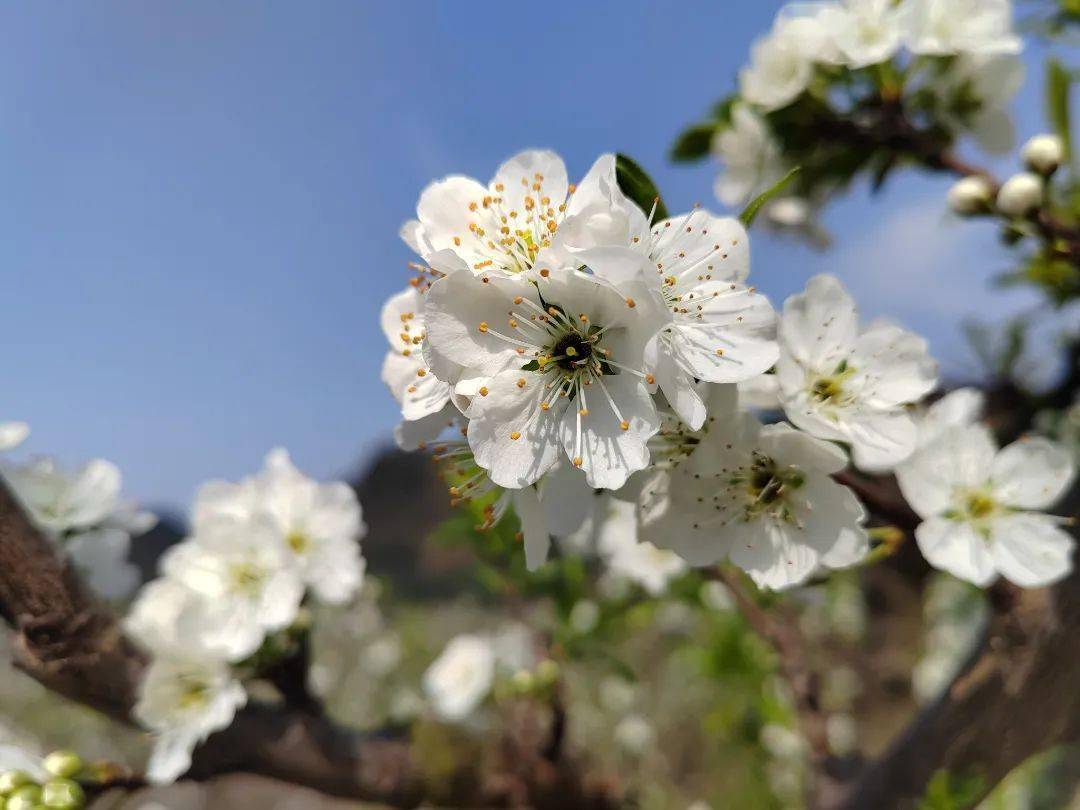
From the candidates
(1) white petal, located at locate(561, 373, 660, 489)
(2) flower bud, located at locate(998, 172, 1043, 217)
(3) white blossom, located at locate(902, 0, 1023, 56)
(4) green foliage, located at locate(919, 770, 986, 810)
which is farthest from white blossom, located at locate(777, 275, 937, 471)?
(3) white blossom, located at locate(902, 0, 1023, 56)

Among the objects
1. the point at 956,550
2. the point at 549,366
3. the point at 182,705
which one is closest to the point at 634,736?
the point at 182,705

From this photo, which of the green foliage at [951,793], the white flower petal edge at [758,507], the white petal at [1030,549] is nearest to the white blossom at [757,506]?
the white flower petal edge at [758,507]

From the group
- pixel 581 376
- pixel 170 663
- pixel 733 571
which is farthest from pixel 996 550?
pixel 170 663

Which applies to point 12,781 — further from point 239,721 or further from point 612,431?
point 612,431

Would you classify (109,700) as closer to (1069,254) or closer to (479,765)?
(479,765)

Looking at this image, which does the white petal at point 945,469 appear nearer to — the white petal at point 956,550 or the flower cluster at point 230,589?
the white petal at point 956,550

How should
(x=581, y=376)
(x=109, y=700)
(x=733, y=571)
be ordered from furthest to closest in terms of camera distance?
(x=733, y=571) < (x=109, y=700) < (x=581, y=376)
